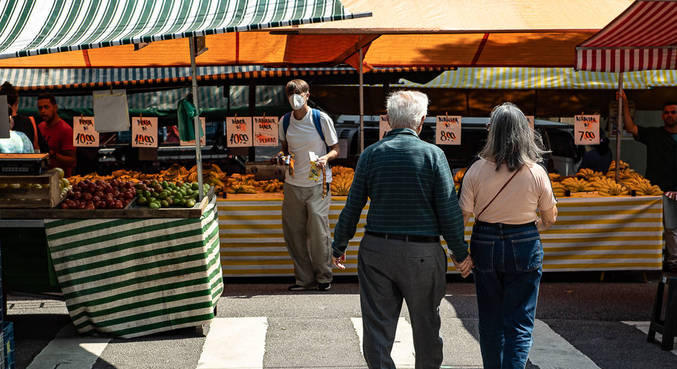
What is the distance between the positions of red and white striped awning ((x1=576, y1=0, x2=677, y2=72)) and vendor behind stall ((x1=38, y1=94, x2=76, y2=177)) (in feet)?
19.3

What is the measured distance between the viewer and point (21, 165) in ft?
20.7

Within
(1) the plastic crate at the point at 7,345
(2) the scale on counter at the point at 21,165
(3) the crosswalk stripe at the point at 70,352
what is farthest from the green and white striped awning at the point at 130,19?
(3) the crosswalk stripe at the point at 70,352

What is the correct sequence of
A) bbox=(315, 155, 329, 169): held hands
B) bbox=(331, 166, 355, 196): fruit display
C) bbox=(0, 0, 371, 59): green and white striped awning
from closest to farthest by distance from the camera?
1. bbox=(0, 0, 371, 59): green and white striped awning
2. bbox=(315, 155, 329, 169): held hands
3. bbox=(331, 166, 355, 196): fruit display

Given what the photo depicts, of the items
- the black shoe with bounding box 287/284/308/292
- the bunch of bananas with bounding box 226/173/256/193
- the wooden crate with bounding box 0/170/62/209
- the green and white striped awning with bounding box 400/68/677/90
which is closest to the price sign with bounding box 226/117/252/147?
the bunch of bananas with bounding box 226/173/256/193

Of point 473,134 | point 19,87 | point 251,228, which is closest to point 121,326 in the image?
point 251,228

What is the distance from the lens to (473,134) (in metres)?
13.8

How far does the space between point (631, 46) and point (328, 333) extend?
15.3 feet

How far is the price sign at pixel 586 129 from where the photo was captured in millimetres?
9495

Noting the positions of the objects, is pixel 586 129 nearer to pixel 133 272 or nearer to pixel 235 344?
pixel 235 344

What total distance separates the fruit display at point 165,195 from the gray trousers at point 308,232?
1.53 m

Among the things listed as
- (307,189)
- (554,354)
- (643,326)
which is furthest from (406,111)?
(643,326)

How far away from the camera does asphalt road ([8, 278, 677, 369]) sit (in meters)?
5.81

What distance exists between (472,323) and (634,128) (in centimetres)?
382

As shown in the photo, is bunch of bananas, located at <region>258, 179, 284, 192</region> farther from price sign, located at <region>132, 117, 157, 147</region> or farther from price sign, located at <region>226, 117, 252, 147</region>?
price sign, located at <region>132, 117, 157, 147</region>
